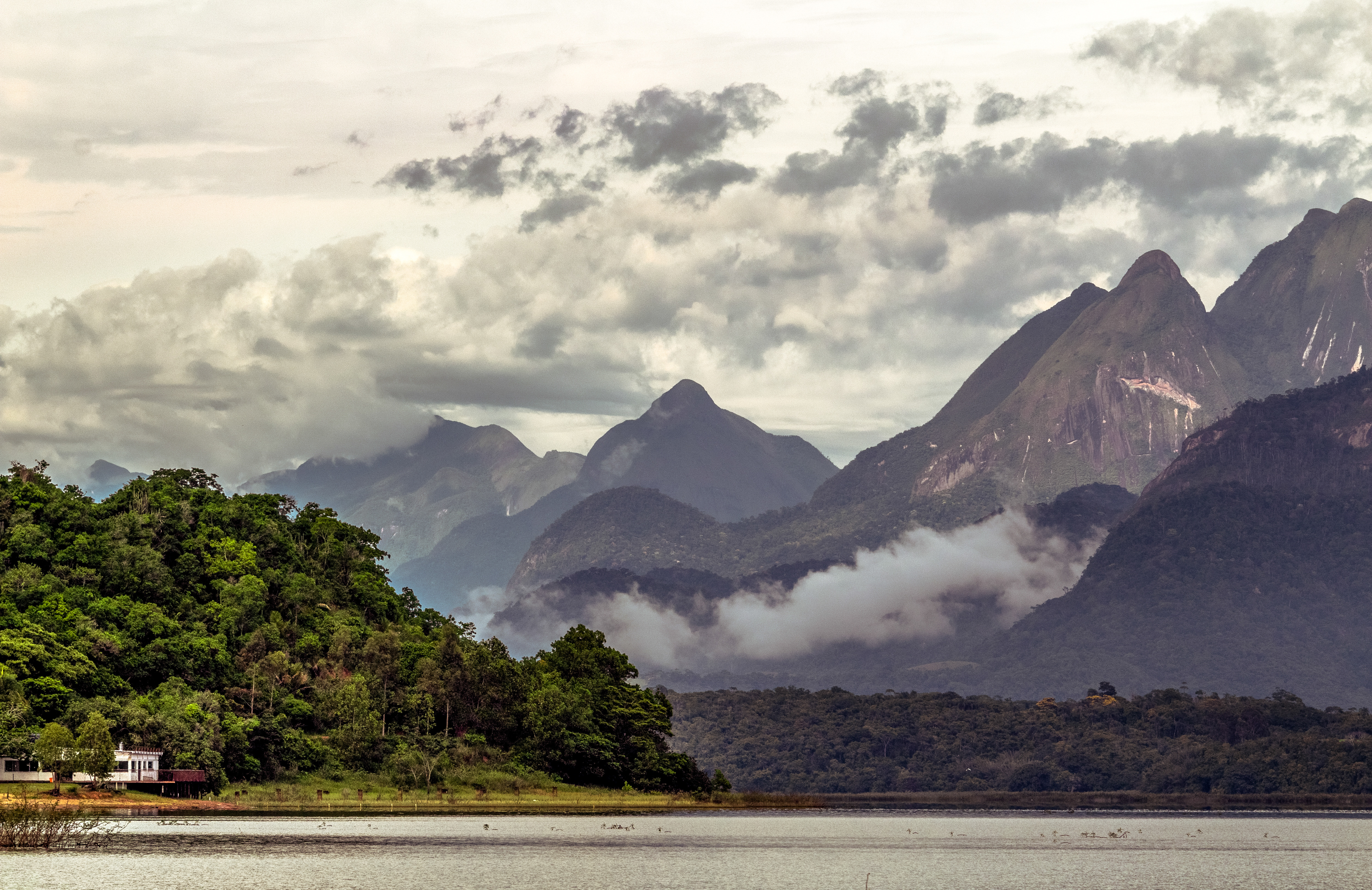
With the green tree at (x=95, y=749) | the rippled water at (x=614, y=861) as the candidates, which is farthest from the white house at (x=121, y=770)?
the rippled water at (x=614, y=861)

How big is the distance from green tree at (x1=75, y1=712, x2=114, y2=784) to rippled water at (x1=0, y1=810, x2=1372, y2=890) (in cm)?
777

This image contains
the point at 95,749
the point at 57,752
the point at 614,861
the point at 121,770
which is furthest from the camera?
the point at 121,770

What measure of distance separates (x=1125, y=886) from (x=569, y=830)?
8029 cm

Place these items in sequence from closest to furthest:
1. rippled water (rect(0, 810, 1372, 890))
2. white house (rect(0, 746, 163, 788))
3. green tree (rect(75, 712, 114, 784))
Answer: rippled water (rect(0, 810, 1372, 890))
green tree (rect(75, 712, 114, 784))
white house (rect(0, 746, 163, 788))

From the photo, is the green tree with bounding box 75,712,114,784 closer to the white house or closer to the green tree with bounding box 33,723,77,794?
the green tree with bounding box 33,723,77,794

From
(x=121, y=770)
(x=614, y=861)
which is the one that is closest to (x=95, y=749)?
(x=121, y=770)

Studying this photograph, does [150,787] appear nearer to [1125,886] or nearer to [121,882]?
[121,882]

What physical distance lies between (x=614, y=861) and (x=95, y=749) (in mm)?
67182

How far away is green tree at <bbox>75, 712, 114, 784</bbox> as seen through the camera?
174500mm

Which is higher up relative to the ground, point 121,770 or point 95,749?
point 95,749

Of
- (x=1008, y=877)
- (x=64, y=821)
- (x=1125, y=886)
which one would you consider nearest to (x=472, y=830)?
(x=64, y=821)

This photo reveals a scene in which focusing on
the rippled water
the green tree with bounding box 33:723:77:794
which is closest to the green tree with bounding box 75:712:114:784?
the green tree with bounding box 33:723:77:794

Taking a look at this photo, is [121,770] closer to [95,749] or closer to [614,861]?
[95,749]

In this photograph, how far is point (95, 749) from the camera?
575ft
